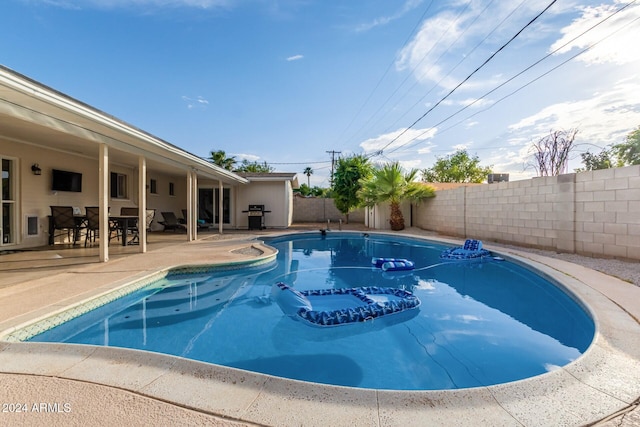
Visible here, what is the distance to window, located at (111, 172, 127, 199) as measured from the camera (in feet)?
36.4

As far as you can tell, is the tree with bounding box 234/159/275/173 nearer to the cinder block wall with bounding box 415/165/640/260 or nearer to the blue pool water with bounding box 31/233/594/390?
the cinder block wall with bounding box 415/165/640/260

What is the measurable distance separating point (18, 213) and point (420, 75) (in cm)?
1509

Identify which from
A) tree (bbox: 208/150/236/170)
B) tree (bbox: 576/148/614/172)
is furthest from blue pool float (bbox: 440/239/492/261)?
tree (bbox: 208/150/236/170)

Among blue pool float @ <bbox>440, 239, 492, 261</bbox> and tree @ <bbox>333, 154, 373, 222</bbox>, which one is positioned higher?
tree @ <bbox>333, 154, 373, 222</bbox>

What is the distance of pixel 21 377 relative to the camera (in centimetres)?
221

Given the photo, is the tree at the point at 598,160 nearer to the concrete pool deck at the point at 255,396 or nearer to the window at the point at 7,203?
the concrete pool deck at the point at 255,396

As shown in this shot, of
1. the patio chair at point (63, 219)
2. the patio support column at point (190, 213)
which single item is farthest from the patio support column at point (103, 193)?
the patio support column at point (190, 213)

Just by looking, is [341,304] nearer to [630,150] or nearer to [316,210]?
[316,210]

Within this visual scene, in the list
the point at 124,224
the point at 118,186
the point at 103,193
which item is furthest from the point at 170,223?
the point at 103,193

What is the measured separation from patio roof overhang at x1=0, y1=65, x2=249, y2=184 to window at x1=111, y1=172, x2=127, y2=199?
5.15ft

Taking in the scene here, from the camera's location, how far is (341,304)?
5.13 metres

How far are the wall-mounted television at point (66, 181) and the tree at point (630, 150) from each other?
28636 mm

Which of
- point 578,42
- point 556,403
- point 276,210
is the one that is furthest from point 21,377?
point 276,210

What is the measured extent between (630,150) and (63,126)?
2946 cm
